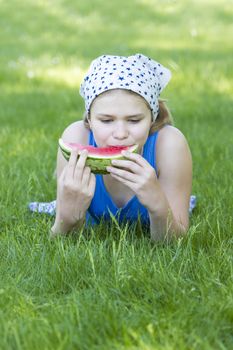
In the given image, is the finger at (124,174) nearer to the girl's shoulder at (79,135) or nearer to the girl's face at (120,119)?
the girl's face at (120,119)

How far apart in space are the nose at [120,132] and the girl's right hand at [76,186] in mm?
164

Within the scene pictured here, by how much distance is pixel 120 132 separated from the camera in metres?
3.59

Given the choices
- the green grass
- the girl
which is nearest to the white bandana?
the girl

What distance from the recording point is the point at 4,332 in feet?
8.77

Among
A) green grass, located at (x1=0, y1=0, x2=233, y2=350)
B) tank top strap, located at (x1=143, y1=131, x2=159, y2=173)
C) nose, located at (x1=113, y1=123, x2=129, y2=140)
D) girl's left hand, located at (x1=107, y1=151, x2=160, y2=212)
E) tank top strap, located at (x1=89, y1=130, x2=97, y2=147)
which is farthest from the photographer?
tank top strap, located at (x1=89, y1=130, x2=97, y2=147)

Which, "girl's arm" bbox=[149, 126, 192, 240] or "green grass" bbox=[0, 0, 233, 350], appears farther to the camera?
"girl's arm" bbox=[149, 126, 192, 240]

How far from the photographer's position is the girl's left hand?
346 cm

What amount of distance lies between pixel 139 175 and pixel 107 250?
0.35m

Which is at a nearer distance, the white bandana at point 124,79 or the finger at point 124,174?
the finger at point 124,174

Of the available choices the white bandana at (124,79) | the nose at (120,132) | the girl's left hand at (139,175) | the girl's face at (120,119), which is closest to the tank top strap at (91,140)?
the white bandana at (124,79)

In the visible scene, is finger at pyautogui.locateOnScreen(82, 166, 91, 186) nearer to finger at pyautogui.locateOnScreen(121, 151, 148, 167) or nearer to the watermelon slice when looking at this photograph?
the watermelon slice

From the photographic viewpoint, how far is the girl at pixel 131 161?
3543 mm

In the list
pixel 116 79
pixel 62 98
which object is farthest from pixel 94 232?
pixel 62 98

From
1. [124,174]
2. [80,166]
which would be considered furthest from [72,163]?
[124,174]
